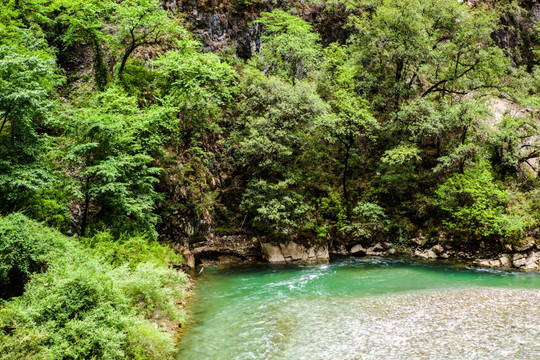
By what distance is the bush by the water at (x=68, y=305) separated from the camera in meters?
6.06

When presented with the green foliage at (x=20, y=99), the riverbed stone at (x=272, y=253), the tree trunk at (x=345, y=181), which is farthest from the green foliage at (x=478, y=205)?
the green foliage at (x=20, y=99)

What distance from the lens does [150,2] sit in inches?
711

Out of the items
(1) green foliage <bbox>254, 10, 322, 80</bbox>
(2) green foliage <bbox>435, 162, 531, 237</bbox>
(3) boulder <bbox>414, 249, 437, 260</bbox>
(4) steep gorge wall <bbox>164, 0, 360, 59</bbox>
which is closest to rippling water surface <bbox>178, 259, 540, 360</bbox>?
(3) boulder <bbox>414, 249, 437, 260</bbox>

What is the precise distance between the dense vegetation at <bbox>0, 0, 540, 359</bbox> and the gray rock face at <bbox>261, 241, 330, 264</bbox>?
2.46 feet

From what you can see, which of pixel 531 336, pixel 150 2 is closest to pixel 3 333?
pixel 531 336

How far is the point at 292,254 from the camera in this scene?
19.7 meters

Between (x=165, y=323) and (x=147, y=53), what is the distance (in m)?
19.0

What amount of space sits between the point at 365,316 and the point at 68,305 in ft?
29.1

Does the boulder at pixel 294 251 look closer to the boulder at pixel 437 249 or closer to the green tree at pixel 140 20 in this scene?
the boulder at pixel 437 249

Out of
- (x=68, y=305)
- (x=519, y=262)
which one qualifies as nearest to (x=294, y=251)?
(x=519, y=262)

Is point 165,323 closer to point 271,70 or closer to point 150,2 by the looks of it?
point 150,2

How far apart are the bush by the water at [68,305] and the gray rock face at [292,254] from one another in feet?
35.5

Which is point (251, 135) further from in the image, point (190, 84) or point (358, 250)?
point (358, 250)

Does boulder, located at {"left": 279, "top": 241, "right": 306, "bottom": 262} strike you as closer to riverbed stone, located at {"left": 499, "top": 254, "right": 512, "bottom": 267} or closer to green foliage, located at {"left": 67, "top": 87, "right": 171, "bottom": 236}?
green foliage, located at {"left": 67, "top": 87, "right": 171, "bottom": 236}
